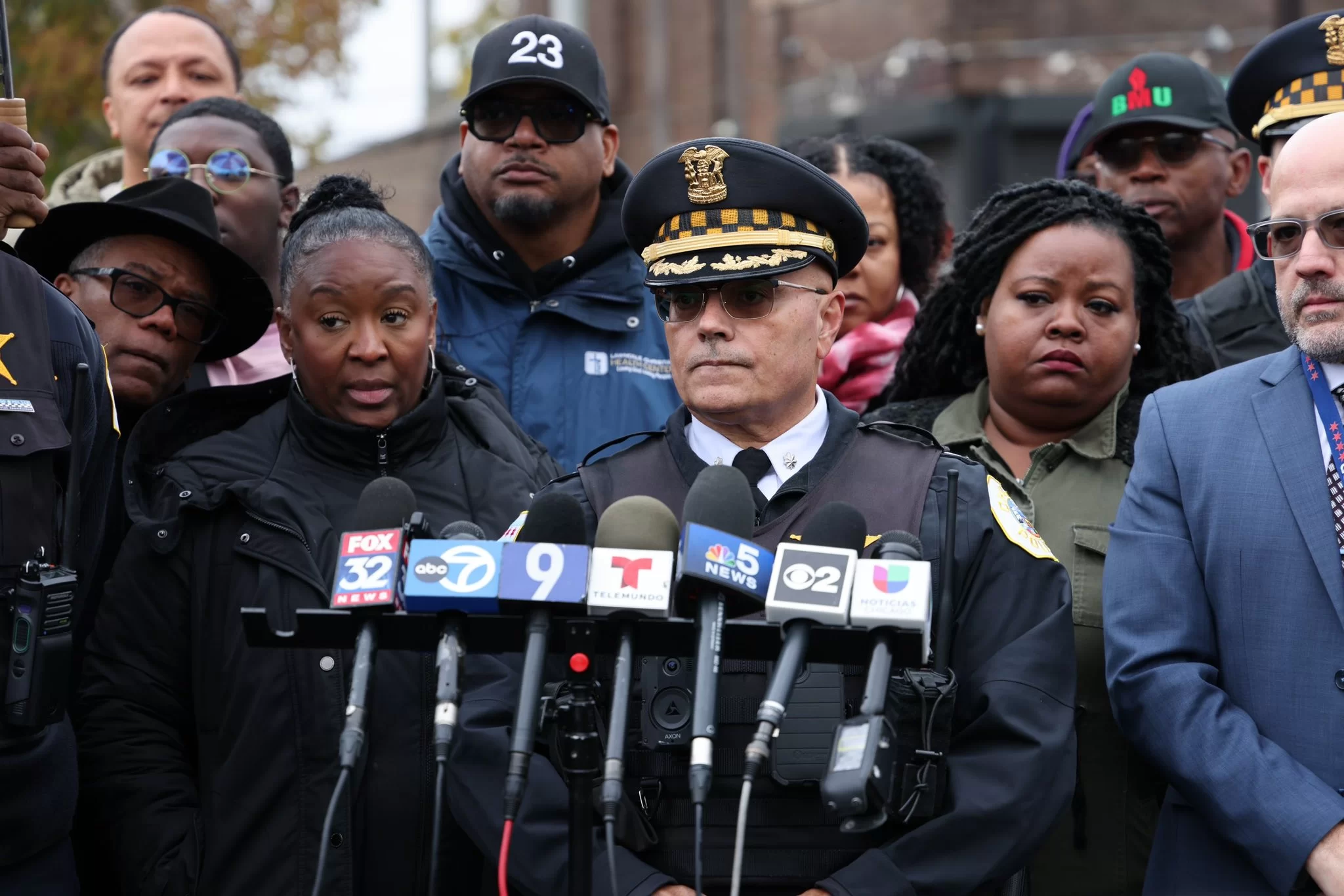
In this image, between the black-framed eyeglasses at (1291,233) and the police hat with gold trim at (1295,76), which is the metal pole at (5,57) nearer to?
the black-framed eyeglasses at (1291,233)

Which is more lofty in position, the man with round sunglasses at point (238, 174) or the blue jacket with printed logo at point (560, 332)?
the man with round sunglasses at point (238, 174)

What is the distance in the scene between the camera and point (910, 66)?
1650 centimetres

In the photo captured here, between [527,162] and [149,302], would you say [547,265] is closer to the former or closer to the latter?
[527,162]

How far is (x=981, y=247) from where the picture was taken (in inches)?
205

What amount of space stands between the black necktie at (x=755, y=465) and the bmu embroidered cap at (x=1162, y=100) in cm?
275

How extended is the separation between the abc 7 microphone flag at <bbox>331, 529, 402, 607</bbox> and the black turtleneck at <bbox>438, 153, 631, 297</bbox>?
104 inches

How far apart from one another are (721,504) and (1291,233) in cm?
168

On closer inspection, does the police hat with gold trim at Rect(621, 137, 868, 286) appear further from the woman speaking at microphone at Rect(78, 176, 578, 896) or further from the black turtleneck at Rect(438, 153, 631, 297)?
the black turtleneck at Rect(438, 153, 631, 297)

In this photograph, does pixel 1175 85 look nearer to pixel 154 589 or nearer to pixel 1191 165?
pixel 1191 165

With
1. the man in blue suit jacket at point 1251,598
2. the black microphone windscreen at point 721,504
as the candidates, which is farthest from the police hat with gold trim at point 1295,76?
the black microphone windscreen at point 721,504

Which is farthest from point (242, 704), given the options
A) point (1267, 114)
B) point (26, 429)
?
point (1267, 114)

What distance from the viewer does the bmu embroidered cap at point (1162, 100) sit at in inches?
241

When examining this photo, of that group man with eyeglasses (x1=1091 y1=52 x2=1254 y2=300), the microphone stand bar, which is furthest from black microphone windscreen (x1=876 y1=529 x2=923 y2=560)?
man with eyeglasses (x1=1091 y1=52 x2=1254 y2=300)

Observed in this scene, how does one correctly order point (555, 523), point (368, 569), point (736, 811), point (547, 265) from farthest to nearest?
point (547, 265), point (736, 811), point (555, 523), point (368, 569)
